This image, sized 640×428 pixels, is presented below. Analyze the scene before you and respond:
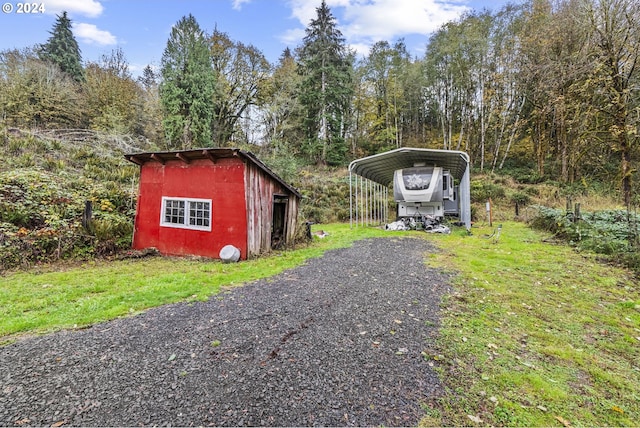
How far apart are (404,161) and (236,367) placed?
11.6m

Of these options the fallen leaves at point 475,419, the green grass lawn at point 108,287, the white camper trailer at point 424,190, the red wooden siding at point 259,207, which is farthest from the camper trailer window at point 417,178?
the fallen leaves at point 475,419

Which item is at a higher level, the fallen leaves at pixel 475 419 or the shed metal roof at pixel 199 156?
the shed metal roof at pixel 199 156

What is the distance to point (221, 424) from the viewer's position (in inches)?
68.6

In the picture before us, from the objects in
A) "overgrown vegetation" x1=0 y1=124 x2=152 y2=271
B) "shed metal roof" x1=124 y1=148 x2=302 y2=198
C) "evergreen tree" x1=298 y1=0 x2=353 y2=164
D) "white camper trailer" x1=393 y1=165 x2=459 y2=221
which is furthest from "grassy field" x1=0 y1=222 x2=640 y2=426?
"evergreen tree" x1=298 y1=0 x2=353 y2=164

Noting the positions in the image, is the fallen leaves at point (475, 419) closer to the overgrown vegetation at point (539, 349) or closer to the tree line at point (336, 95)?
the overgrown vegetation at point (539, 349)

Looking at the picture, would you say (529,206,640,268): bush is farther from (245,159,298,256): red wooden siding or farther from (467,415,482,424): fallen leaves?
(245,159,298,256): red wooden siding

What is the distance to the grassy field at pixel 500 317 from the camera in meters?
1.99

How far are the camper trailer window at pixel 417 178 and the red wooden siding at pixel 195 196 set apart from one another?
7317mm

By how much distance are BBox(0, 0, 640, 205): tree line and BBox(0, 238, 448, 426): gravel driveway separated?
14227mm

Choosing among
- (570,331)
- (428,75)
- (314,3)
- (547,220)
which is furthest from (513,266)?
(314,3)

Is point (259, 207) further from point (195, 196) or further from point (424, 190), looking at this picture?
point (424, 190)

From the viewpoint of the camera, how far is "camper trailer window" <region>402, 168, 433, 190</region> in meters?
11.1

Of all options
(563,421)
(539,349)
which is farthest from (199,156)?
(563,421)

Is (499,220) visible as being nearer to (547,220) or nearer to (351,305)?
(547,220)
